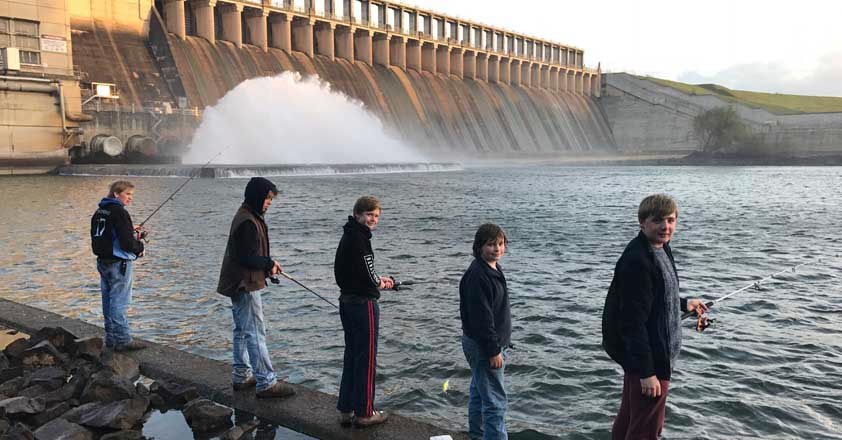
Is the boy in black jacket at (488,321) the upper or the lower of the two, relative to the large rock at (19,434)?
upper

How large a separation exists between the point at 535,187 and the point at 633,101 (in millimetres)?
72917

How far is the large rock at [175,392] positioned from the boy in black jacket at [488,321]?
267 cm

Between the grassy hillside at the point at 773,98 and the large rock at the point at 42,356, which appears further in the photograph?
the grassy hillside at the point at 773,98

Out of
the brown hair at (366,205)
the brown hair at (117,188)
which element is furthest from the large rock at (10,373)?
the brown hair at (366,205)

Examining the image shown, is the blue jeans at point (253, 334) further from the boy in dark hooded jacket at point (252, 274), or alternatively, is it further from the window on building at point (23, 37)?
the window on building at point (23, 37)

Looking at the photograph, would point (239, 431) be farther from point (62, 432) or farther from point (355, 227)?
point (355, 227)

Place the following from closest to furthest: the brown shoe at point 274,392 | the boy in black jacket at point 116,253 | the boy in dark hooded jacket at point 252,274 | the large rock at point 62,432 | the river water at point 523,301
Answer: the large rock at point 62,432
the boy in dark hooded jacket at point 252,274
the brown shoe at point 274,392
the boy in black jacket at point 116,253
the river water at point 523,301

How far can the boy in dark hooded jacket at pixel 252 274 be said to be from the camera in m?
5.23

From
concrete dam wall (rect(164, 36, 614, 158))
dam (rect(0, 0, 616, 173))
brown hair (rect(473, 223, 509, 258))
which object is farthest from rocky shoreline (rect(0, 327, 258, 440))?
concrete dam wall (rect(164, 36, 614, 158))

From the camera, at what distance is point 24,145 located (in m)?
40.6

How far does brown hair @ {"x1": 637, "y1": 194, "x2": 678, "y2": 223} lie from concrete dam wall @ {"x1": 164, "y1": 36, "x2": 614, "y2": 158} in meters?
48.2

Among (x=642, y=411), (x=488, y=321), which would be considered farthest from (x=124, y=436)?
(x=642, y=411)

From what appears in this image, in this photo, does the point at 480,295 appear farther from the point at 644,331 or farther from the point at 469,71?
the point at 469,71

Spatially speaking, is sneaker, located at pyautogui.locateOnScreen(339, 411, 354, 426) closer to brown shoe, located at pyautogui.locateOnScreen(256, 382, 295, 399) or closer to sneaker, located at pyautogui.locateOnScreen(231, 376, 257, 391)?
brown shoe, located at pyautogui.locateOnScreen(256, 382, 295, 399)
